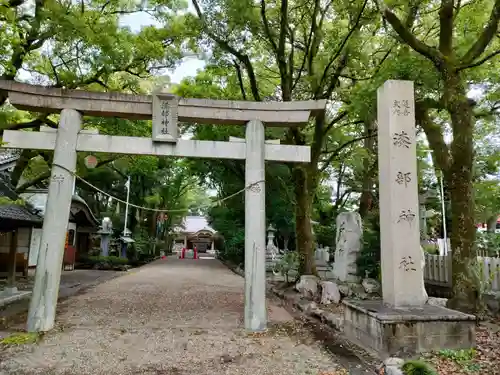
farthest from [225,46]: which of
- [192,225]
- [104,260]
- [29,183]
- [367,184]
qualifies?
[192,225]

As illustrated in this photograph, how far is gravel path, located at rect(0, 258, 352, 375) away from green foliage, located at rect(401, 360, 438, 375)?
102cm

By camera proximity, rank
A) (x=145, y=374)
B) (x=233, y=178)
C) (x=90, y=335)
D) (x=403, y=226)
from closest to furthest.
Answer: (x=145, y=374) → (x=403, y=226) → (x=90, y=335) → (x=233, y=178)

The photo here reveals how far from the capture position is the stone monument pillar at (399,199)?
6238 millimetres

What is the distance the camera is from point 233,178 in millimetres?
23156

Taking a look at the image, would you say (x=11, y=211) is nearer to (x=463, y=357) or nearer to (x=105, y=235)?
(x=463, y=357)

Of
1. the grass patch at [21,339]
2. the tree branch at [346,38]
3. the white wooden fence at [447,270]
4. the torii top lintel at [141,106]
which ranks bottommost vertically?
the grass patch at [21,339]

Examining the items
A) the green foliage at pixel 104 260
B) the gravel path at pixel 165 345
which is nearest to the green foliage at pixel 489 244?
the gravel path at pixel 165 345

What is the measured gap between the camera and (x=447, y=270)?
1144cm

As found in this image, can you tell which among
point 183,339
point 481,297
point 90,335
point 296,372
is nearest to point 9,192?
point 90,335

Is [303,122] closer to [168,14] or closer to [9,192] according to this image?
[168,14]

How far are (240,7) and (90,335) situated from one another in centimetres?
898

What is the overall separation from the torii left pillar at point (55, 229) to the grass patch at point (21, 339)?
22cm

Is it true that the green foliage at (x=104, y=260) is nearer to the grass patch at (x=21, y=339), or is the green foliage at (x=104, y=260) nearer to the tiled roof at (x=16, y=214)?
the tiled roof at (x=16, y=214)

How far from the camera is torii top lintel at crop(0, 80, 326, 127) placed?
7.64 metres
